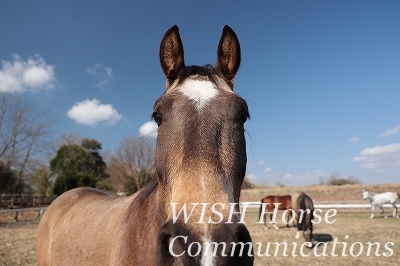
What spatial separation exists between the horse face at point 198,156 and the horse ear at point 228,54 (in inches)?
2.3

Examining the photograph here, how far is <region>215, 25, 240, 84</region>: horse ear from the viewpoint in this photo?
2.72m

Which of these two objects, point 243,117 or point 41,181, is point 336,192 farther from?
→ point 243,117

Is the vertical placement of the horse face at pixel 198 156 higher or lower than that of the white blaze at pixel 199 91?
lower

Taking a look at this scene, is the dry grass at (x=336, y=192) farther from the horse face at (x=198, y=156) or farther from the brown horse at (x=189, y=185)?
the horse face at (x=198, y=156)

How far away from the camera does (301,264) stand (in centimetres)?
881

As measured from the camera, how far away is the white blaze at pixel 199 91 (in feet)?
6.88

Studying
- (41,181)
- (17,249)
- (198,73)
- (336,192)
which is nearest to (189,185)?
(198,73)

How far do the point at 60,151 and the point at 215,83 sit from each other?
39.1 metres

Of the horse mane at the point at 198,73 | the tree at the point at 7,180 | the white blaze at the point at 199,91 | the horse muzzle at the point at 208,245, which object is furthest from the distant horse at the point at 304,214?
the tree at the point at 7,180

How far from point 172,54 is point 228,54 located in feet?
1.76

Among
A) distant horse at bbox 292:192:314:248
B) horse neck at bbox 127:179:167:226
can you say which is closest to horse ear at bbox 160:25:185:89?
horse neck at bbox 127:179:167:226

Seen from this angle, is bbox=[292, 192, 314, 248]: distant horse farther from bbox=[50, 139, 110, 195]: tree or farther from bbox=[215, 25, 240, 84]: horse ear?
bbox=[50, 139, 110, 195]: tree

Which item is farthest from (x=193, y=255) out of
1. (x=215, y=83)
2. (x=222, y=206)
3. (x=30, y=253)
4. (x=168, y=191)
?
(x=30, y=253)

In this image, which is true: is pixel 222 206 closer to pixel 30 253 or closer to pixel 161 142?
pixel 161 142
